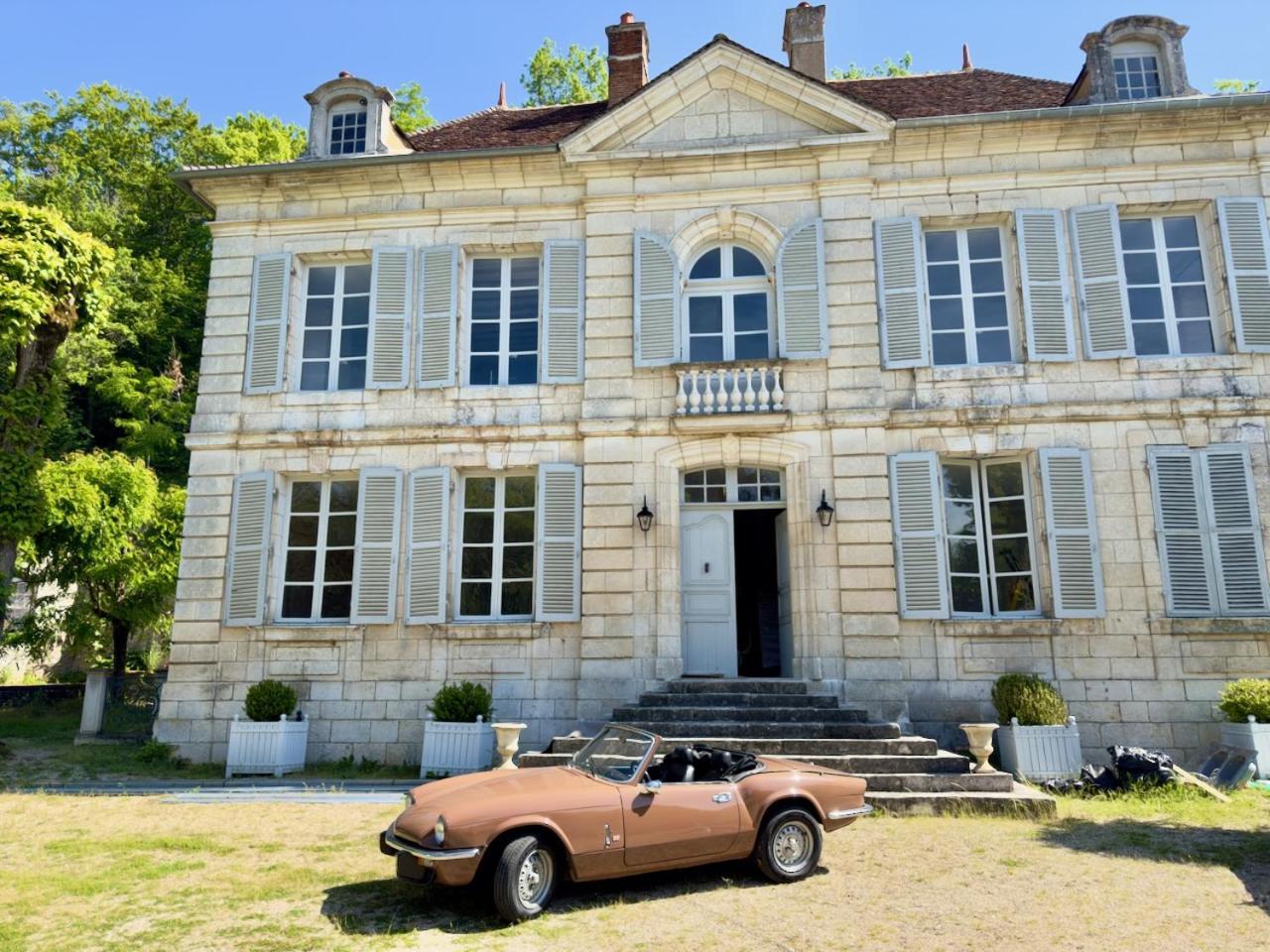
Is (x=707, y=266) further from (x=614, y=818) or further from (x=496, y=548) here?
(x=614, y=818)

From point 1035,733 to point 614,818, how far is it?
5.97 meters

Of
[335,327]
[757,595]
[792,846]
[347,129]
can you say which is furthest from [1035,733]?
[347,129]

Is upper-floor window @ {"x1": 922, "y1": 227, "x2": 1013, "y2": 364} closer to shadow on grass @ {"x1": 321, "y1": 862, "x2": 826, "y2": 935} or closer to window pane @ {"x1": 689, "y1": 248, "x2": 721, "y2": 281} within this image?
window pane @ {"x1": 689, "y1": 248, "x2": 721, "y2": 281}

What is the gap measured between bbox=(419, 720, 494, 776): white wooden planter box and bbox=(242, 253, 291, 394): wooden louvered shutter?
5.25 m

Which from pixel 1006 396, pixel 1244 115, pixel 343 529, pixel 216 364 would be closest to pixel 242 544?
pixel 343 529

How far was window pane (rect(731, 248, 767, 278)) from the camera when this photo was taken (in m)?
12.0

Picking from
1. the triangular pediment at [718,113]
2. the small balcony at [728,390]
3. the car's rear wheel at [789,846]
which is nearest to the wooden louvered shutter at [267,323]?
the triangular pediment at [718,113]

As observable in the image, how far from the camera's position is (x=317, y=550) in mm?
11766

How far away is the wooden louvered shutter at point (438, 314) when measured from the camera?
11.9 m

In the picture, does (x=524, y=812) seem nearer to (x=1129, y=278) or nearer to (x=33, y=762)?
(x=33, y=762)

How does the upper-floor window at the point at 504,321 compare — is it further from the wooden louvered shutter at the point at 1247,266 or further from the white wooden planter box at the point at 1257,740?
the white wooden planter box at the point at 1257,740

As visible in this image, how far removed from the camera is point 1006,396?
36.2 feet

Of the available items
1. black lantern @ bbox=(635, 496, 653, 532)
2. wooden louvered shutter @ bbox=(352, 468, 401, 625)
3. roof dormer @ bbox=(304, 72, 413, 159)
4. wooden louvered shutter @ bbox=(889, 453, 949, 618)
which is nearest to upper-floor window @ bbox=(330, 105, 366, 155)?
roof dormer @ bbox=(304, 72, 413, 159)

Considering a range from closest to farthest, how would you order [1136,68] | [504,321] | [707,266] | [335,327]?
[1136,68] < [707,266] < [504,321] < [335,327]
